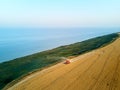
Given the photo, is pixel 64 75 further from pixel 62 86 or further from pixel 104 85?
pixel 104 85

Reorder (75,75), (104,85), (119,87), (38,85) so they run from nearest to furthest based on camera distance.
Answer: (119,87)
(104,85)
(38,85)
(75,75)

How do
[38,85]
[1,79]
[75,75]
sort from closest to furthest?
[38,85]
[75,75]
[1,79]

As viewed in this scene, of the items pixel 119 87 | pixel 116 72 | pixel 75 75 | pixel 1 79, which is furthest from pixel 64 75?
pixel 1 79

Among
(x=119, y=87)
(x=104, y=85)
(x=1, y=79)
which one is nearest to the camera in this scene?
(x=119, y=87)

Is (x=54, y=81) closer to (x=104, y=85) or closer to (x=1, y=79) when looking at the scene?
(x=104, y=85)

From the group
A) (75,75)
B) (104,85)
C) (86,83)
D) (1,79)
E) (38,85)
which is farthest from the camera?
(1,79)

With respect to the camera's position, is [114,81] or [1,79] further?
[1,79]

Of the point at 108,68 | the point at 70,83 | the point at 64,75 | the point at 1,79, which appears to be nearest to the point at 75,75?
the point at 64,75

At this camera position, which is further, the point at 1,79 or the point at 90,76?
the point at 1,79
